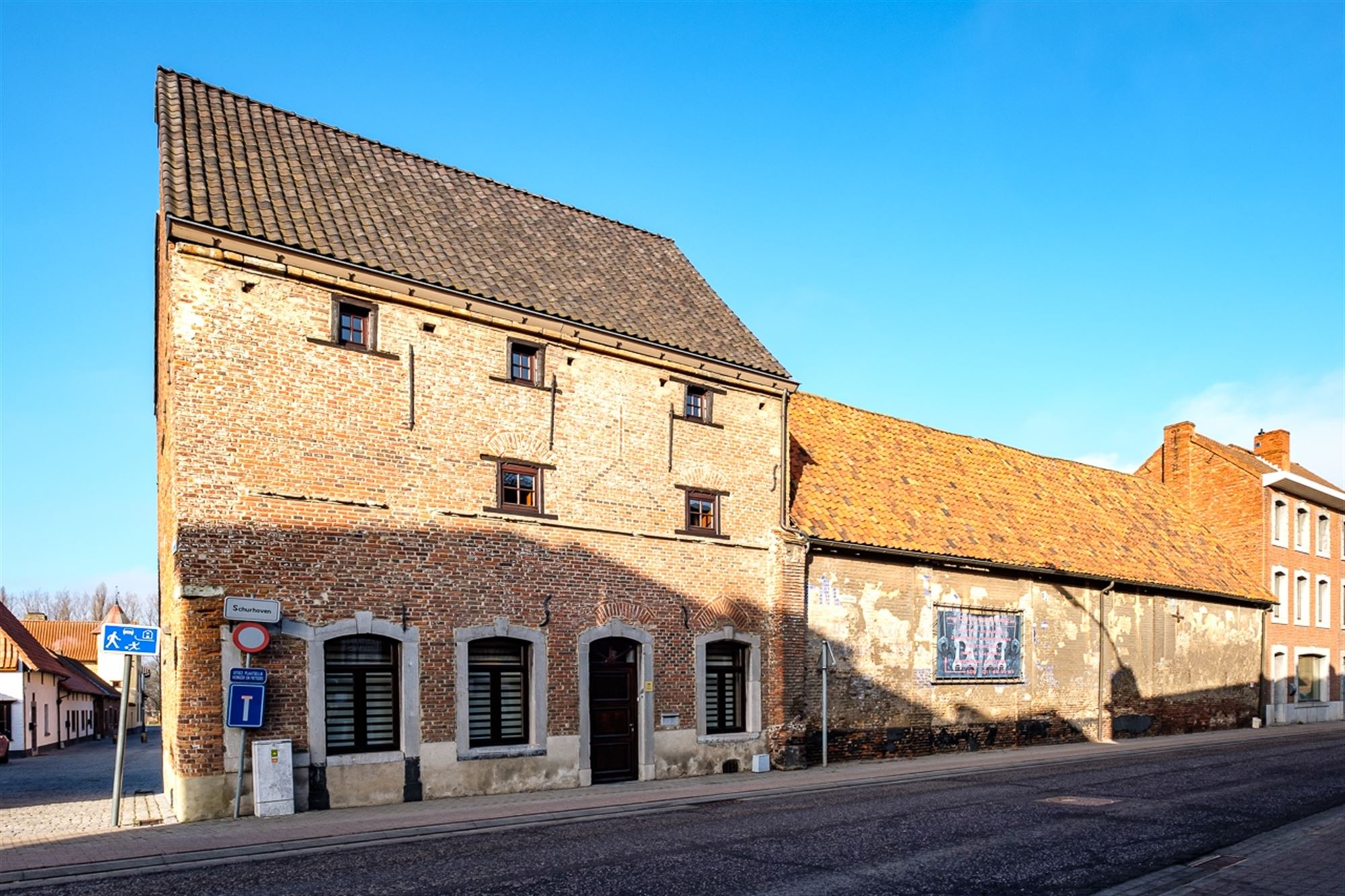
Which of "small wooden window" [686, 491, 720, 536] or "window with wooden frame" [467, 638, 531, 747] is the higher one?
"small wooden window" [686, 491, 720, 536]

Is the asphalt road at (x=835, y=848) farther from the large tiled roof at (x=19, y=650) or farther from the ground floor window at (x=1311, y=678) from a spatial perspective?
the large tiled roof at (x=19, y=650)

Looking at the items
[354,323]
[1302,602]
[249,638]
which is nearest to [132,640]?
[249,638]

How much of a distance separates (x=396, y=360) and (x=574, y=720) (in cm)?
677

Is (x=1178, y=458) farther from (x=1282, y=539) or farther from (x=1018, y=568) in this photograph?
(x=1018, y=568)

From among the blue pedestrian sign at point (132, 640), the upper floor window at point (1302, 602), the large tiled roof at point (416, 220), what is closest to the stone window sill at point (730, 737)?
the large tiled roof at point (416, 220)

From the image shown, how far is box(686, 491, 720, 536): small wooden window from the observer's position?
20172 mm

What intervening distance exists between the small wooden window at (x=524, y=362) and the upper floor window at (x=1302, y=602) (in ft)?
112

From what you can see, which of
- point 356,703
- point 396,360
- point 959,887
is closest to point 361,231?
point 396,360

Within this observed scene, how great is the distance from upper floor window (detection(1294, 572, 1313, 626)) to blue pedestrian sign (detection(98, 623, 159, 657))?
131 ft

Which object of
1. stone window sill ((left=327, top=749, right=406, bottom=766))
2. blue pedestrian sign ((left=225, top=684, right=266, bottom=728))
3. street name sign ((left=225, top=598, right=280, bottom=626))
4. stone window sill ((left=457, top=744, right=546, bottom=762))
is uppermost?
street name sign ((left=225, top=598, right=280, bottom=626))

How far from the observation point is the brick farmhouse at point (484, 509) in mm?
14758

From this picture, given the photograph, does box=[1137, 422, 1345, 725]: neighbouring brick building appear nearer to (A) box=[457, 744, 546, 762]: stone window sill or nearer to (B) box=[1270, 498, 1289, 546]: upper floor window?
(B) box=[1270, 498, 1289, 546]: upper floor window

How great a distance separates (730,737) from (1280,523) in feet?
94.2

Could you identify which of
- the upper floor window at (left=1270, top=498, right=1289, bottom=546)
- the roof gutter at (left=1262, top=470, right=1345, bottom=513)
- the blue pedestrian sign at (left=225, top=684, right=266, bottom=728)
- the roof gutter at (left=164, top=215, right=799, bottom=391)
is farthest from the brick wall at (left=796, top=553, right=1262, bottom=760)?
the blue pedestrian sign at (left=225, top=684, right=266, bottom=728)
